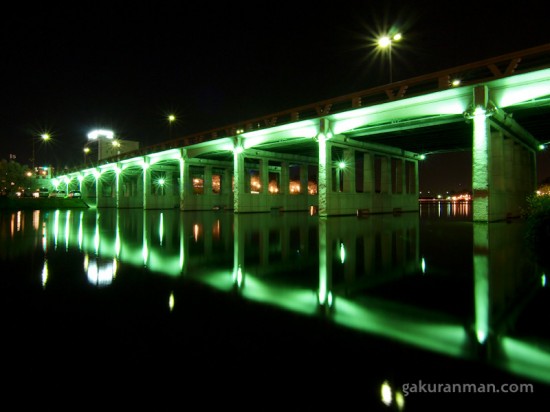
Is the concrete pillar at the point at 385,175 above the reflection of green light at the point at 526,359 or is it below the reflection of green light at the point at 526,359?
above

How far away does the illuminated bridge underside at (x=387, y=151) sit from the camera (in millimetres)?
17062

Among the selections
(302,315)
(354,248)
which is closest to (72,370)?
(302,315)

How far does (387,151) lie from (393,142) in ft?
6.19

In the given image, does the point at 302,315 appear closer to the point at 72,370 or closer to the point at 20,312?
the point at 72,370

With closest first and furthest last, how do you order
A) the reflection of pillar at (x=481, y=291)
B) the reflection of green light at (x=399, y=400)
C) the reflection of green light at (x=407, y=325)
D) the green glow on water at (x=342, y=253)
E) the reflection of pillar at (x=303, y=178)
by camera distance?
the reflection of green light at (x=399, y=400) < the reflection of green light at (x=407, y=325) < the reflection of pillar at (x=481, y=291) < the green glow on water at (x=342, y=253) < the reflection of pillar at (x=303, y=178)

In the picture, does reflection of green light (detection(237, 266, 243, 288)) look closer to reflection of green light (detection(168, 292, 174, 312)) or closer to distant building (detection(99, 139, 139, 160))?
reflection of green light (detection(168, 292, 174, 312))

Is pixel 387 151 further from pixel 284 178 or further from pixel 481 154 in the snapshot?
pixel 481 154

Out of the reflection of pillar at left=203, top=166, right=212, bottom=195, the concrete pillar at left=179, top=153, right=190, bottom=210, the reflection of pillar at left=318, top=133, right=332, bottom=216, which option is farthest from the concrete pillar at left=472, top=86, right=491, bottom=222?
the reflection of pillar at left=203, top=166, right=212, bottom=195

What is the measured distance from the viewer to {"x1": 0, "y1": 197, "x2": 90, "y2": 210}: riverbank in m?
52.8

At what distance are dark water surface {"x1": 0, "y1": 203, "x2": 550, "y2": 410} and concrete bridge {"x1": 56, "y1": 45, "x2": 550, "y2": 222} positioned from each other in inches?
461

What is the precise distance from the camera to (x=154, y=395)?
8.66 feet

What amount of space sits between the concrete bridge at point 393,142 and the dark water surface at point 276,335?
38.4 feet

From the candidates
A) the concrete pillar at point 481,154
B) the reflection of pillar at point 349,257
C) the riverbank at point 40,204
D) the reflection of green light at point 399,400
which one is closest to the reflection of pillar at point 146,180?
the riverbank at point 40,204

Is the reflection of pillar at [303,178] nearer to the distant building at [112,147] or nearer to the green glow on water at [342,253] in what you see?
the green glow on water at [342,253]
